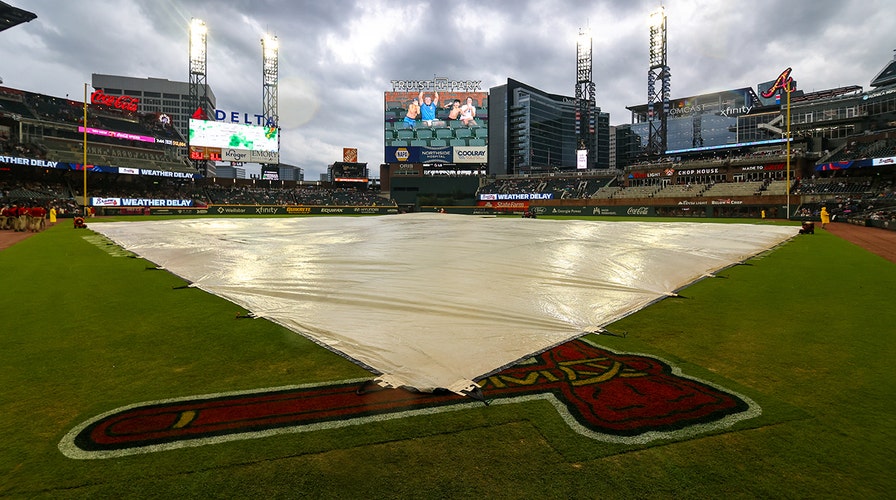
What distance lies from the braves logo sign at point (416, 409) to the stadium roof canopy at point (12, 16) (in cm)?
4935

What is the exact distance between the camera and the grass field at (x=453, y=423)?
2.00 m

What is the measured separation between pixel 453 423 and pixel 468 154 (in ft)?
214

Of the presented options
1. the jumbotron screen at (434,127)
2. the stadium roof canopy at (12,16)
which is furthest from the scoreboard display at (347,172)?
the stadium roof canopy at (12,16)

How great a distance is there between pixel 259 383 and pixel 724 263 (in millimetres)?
9452

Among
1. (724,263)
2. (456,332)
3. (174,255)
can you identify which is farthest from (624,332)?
(174,255)

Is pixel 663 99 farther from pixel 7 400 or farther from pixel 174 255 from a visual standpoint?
pixel 7 400

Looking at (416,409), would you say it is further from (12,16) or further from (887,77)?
(887,77)

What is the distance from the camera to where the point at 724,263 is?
9031 millimetres

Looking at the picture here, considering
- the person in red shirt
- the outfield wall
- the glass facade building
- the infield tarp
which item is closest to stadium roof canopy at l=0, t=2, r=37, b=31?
the outfield wall

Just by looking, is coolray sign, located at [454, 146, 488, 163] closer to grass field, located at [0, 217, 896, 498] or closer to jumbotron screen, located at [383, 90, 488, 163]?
jumbotron screen, located at [383, 90, 488, 163]

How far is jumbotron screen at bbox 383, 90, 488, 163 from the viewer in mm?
65500

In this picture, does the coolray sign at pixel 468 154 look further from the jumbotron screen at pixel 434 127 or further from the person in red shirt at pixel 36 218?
the person in red shirt at pixel 36 218

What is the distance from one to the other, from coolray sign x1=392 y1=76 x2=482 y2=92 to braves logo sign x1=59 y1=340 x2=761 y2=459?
69.4m

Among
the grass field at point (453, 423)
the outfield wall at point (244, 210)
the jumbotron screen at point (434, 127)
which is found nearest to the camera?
the grass field at point (453, 423)
